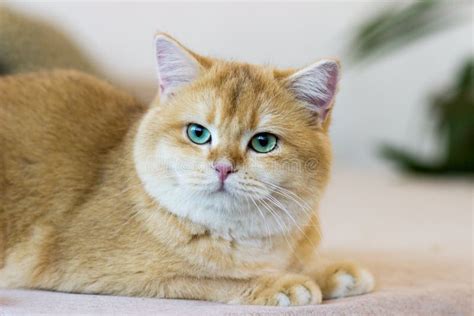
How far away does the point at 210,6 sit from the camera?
15.2ft

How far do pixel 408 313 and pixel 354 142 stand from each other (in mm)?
3786

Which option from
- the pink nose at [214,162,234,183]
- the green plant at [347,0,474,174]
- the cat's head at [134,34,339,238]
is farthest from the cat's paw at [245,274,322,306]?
the green plant at [347,0,474,174]

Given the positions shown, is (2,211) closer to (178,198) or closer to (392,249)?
(178,198)

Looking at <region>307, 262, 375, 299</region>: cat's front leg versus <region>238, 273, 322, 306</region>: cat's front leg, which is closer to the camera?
<region>238, 273, 322, 306</region>: cat's front leg

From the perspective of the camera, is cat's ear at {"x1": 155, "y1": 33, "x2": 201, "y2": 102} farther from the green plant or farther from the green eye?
the green plant

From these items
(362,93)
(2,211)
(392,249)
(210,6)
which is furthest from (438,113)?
(2,211)

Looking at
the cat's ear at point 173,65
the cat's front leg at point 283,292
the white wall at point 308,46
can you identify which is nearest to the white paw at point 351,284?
the cat's front leg at point 283,292

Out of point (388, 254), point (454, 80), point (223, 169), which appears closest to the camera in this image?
point (223, 169)

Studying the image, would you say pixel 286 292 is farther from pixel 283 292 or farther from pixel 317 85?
pixel 317 85

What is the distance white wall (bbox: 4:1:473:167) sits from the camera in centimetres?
435

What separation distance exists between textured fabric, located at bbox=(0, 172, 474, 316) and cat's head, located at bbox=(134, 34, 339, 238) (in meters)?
0.22

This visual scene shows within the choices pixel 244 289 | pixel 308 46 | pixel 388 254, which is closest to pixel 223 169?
pixel 244 289

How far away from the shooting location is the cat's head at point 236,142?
1468 millimetres

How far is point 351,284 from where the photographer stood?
5.38 feet
